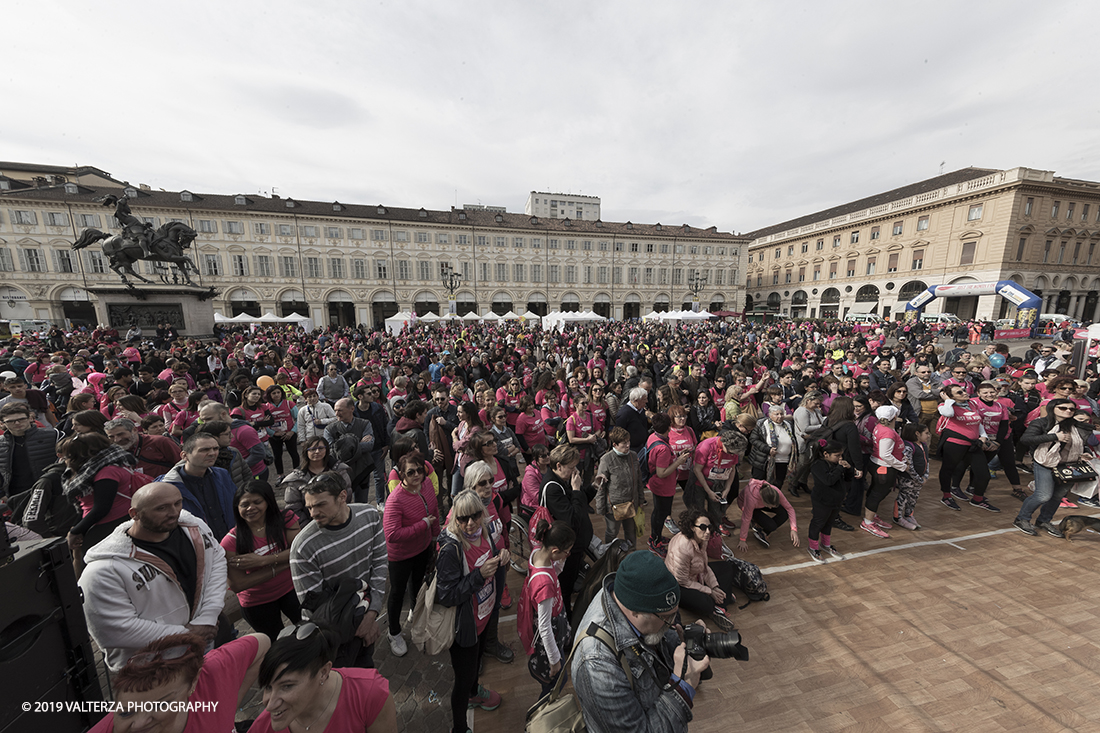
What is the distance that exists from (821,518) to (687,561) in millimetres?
2267

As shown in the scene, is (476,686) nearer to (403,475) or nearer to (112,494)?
(403,475)

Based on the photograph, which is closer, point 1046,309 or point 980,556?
point 980,556

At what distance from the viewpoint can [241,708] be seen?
9.36ft

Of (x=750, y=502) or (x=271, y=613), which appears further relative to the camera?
(x=750, y=502)

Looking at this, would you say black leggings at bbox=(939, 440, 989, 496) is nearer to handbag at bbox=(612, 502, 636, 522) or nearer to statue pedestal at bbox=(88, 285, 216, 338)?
handbag at bbox=(612, 502, 636, 522)

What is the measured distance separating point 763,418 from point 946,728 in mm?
3334

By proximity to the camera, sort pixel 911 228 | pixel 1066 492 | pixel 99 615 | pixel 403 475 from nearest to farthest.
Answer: pixel 99 615 → pixel 403 475 → pixel 1066 492 → pixel 911 228

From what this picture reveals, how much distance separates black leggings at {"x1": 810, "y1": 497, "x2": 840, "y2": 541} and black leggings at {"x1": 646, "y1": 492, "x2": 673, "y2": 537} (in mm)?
1581

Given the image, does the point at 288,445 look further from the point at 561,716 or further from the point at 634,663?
the point at 634,663

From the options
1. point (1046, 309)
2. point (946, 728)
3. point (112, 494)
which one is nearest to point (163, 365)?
point (112, 494)

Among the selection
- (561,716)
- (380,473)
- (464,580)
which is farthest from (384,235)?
(561,716)

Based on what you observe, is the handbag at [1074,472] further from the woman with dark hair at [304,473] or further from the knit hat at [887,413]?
the woman with dark hair at [304,473]

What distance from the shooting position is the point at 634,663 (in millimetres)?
1716

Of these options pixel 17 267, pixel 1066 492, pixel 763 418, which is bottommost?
pixel 1066 492
